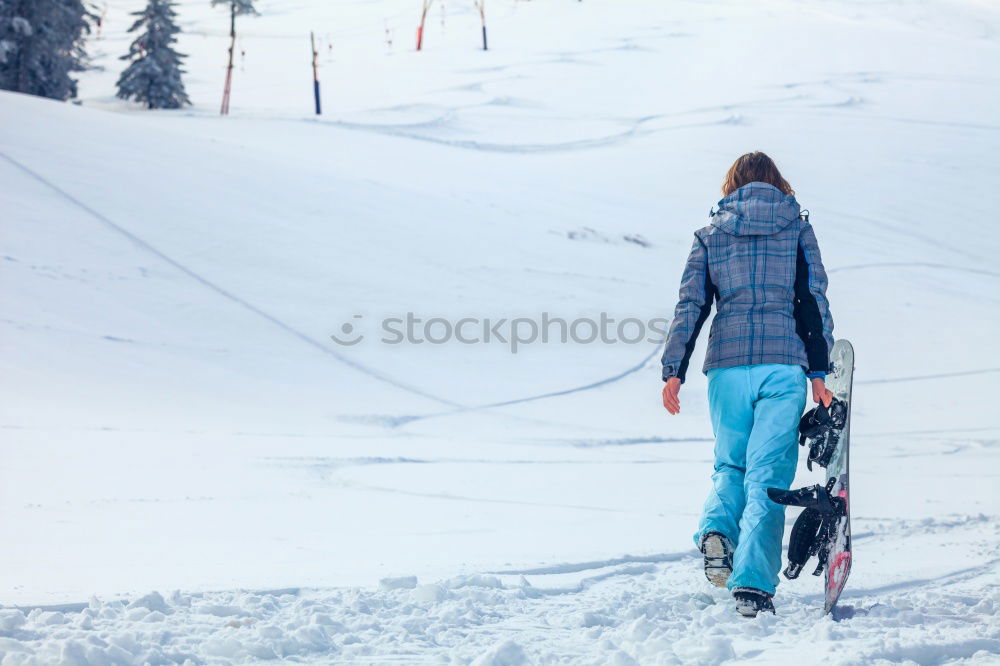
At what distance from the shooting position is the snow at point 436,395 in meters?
3.24

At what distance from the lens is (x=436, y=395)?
8641 millimetres

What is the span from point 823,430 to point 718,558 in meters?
0.55

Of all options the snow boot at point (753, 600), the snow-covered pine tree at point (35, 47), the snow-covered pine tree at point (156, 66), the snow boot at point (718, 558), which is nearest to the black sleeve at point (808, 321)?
the snow boot at point (718, 558)

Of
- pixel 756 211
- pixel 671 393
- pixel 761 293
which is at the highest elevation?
pixel 756 211

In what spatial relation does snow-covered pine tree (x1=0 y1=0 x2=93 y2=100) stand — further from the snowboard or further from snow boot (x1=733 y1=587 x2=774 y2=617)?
snow boot (x1=733 y1=587 x2=774 y2=617)

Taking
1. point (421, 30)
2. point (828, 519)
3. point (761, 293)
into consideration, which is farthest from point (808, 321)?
point (421, 30)

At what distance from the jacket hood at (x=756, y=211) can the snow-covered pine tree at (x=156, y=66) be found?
2548cm

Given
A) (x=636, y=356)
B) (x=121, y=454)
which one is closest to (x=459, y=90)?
(x=636, y=356)

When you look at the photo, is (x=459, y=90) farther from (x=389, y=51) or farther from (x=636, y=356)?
(x=636, y=356)

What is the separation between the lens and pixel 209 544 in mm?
4516

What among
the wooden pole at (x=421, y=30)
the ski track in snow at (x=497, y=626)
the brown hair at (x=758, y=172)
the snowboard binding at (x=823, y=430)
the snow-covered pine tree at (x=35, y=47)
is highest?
the wooden pole at (x=421, y=30)

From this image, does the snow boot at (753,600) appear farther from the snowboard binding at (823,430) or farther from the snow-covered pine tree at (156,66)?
the snow-covered pine tree at (156,66)

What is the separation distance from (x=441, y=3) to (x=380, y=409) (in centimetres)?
3634

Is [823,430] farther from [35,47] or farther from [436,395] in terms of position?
[35,47]
